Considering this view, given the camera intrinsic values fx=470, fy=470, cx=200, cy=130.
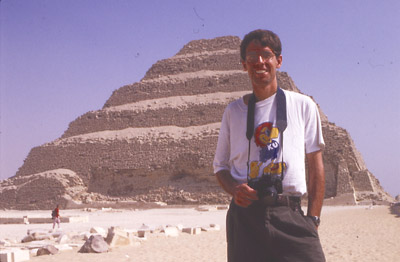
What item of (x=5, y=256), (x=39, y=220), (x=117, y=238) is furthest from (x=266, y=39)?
(x=39, y=220)

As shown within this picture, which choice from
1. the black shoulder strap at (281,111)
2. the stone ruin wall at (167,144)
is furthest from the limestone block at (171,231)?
the stone ruin wall at (167,144)

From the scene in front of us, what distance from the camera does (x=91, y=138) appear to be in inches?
1670

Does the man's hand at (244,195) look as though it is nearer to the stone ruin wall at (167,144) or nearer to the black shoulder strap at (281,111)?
the black shoulder strap at (281,111)

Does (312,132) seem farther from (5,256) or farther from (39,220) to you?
(39,220)

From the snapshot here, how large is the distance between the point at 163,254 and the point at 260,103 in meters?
7.06

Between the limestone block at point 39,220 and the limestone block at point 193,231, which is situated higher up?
the limestone block at point 193,231

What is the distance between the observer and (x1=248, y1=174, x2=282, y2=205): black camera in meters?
2.29

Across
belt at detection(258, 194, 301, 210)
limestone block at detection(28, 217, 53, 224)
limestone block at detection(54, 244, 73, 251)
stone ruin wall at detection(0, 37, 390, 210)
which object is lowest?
limestone block at detection(28, 217, 53, 224)

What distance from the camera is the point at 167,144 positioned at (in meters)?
39.0

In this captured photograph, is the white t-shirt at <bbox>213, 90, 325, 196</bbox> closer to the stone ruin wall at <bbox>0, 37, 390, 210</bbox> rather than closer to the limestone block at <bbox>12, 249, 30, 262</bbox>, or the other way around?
the limestone block at <bbox>12, 249, 30, 262</bbox>


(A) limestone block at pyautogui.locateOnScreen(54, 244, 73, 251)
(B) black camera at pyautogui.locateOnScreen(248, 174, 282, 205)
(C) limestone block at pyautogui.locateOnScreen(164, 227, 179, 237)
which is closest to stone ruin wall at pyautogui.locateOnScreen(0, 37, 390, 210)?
(C) limestone block at pyautogui.locateOnScreen(164, 227, 179, 237)

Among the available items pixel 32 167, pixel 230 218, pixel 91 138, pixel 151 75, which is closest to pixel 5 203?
pixel 32 167

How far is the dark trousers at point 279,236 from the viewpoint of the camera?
2.33m

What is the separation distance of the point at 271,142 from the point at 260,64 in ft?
1.42
